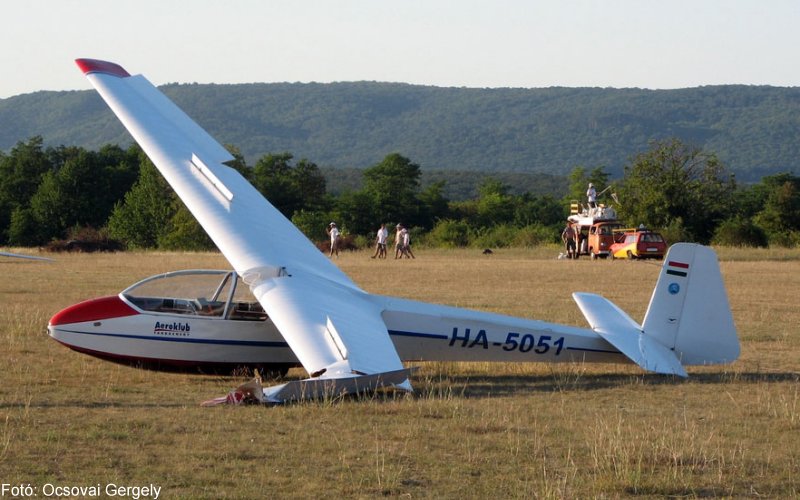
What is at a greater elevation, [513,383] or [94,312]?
[94,312]

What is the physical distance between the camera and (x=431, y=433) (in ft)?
29.7

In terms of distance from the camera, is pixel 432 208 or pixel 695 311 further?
pixel 432 208

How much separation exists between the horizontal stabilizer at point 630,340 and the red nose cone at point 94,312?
5.25 m

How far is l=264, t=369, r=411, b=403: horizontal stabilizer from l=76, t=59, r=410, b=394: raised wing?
79 mm

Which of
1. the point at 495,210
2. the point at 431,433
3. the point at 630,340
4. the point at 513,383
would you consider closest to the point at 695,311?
the point at 630,340

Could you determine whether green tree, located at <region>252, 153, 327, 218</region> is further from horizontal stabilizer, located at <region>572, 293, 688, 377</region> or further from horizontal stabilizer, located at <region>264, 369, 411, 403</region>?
horizontal stabilizer, located at <region>264, 369, 411, 403</region>

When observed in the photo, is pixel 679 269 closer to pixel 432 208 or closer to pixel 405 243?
pixel 405 243

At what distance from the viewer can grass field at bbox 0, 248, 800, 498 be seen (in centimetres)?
747

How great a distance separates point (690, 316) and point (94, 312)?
6561 millimetres

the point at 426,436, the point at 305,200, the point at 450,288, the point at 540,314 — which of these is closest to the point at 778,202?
the point at 305,200

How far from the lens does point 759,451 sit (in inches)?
339

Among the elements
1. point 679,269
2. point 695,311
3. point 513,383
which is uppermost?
point 679,269

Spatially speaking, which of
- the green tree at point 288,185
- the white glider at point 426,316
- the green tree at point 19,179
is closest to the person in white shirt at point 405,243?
the white glider at point 426,316

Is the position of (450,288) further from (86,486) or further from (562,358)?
(86,486)
